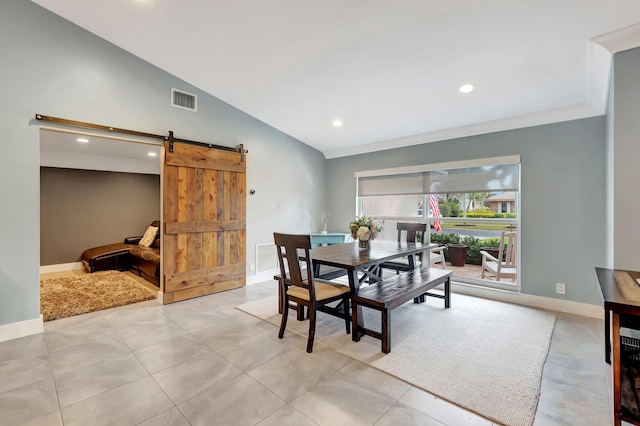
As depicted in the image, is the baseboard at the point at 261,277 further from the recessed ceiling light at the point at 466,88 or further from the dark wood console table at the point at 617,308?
the dark wood console table at the point at 617,308

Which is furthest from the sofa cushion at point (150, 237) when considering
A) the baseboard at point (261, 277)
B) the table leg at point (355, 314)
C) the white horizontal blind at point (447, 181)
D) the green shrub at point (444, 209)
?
the green shrub at point (444, 209)

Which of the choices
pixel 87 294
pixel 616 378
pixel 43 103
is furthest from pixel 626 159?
pixel 87 294

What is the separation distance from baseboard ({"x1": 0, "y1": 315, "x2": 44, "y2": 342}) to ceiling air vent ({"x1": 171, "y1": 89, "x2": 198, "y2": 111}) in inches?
112

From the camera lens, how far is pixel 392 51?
2.66 metres

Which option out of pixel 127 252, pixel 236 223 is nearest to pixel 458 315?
pixel 236 223

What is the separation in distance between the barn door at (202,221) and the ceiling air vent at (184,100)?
54 cm

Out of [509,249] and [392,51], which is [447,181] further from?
[392,51]

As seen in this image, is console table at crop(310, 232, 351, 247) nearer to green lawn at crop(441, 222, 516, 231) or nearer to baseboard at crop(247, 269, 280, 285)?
baseboard at crop(247, 269, 280, 285)

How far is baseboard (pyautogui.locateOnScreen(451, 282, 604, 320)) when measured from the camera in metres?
3.25

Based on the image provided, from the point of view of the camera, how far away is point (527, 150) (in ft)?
11.9

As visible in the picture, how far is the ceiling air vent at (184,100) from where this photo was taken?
149 inches

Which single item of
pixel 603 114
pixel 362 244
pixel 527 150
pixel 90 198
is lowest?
pixel 362 244

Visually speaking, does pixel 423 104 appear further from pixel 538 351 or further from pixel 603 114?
pixel 538 351

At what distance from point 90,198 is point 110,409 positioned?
5652 millimetres
